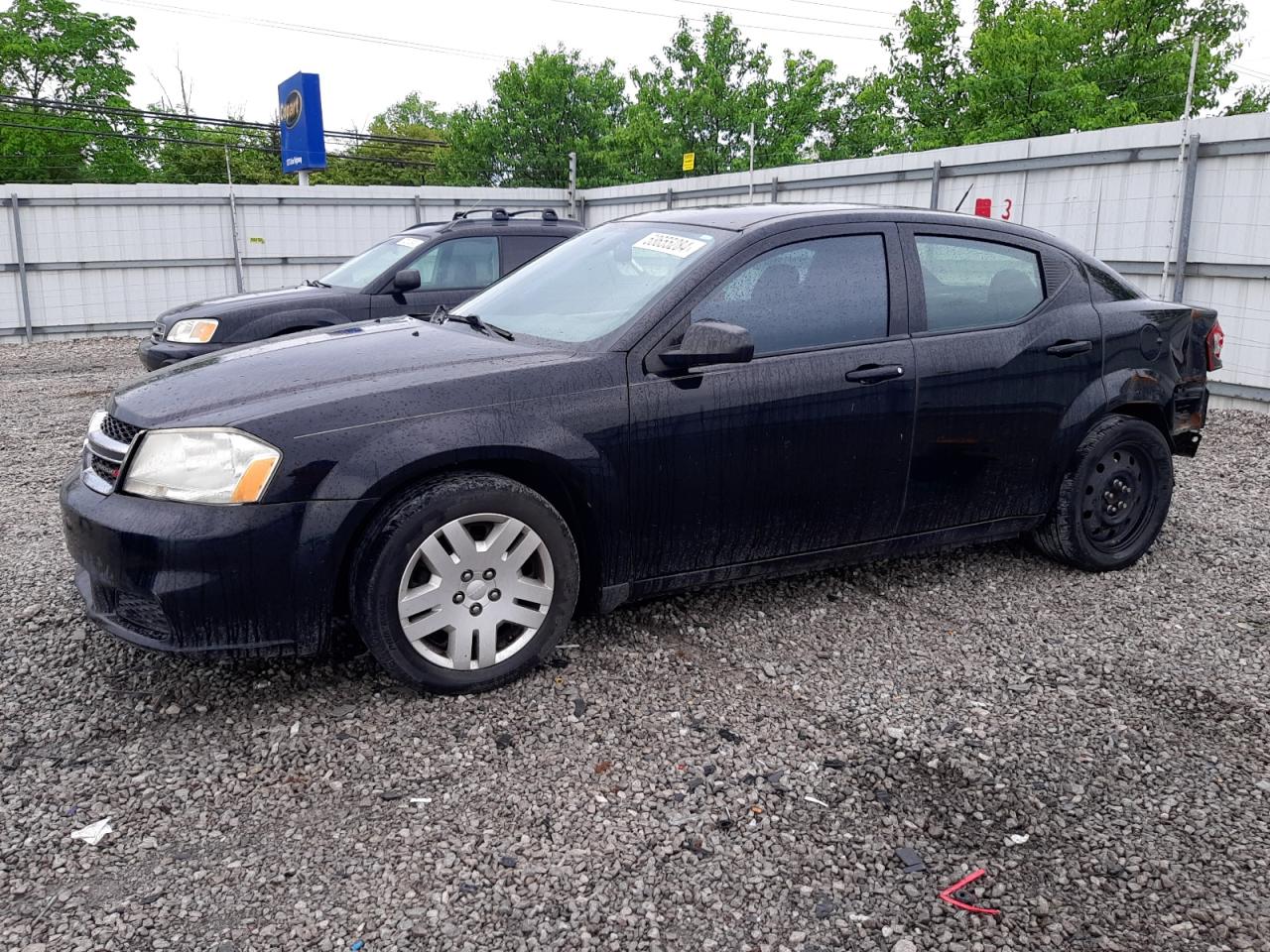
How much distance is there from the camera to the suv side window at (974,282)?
4309mm

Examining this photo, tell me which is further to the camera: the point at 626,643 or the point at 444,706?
the point at 626,643

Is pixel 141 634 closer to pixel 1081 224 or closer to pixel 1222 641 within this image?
pixel 1222 641

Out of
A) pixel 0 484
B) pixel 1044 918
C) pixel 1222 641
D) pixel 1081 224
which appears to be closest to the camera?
pixel 1044 918

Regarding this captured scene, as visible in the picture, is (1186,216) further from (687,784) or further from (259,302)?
(687,784)

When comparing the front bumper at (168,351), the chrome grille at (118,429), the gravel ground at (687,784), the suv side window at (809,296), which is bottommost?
the gravel ground at (687,784)

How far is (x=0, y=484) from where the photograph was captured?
6664 millimetres

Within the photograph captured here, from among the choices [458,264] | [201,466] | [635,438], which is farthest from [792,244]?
[458,264]

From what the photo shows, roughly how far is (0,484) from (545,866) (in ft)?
18.4

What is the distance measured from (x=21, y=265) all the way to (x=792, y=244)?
15.7m

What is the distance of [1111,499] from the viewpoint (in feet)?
15.8

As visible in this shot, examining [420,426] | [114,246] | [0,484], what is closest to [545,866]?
[420,426]

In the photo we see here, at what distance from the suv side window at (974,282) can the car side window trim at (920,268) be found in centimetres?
1

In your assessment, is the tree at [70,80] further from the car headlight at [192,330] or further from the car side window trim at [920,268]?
the car side window trim at [920,268]

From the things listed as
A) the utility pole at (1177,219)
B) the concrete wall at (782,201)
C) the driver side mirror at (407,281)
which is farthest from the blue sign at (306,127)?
the utility pole at (1177,219)
